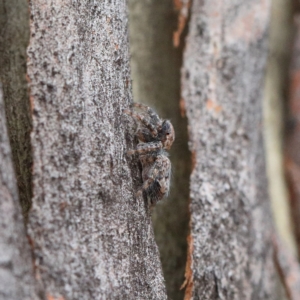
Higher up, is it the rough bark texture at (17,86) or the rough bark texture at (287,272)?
the rough bark texture at (17,86)

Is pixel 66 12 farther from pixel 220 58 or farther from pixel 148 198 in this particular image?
pixel 220 58

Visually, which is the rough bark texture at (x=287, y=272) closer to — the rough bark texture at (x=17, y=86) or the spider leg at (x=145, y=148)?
the spider leg at (x=145, y=148)

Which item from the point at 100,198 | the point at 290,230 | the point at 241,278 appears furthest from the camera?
the point at 290,230

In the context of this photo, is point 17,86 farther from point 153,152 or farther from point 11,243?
point 11,243

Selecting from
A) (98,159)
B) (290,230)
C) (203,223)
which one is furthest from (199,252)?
(290,230)

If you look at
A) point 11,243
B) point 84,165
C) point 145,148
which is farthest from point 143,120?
point 11,243

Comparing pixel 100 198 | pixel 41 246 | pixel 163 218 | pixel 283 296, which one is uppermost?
pixel 100 198

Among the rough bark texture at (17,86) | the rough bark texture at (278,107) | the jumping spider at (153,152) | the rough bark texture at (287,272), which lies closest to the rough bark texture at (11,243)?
the rough bark texture at (17,86)
